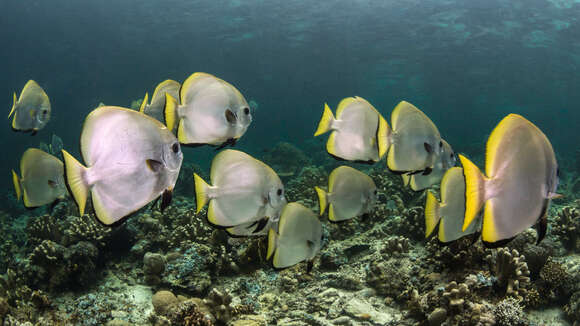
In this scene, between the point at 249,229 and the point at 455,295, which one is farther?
the point at 455,295

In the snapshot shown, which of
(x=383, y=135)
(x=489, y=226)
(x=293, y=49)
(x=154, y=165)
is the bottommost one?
(x=293, y=49)

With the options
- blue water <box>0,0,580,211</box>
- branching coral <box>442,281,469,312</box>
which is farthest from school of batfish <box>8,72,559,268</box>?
blue water <box>0,0,580,211</box>

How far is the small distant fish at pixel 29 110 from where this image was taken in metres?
5.09

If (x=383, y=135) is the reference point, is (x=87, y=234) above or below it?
below

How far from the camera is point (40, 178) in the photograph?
12.9ft

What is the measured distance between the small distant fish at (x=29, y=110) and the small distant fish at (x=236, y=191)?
4348mm

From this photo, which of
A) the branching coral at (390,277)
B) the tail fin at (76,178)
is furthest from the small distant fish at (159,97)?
the branching coral at (390,277)

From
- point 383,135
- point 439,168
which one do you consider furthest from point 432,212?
point 439,168

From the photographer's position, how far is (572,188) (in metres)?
13.2

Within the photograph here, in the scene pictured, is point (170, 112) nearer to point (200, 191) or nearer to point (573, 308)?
point (200, 191)

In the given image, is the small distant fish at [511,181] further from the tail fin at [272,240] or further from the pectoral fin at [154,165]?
the tail fin at [272,240]

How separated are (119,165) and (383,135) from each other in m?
2.15

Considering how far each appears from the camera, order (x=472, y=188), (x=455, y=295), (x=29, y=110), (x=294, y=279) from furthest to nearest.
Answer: (x=29, y=110)
(x=294, y=279)
(x=455, y=295)
(x=472, y=188)

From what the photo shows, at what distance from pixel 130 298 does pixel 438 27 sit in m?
29.7
